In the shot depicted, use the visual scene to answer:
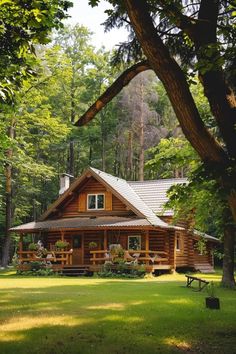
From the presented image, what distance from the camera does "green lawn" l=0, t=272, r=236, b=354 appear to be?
23.3ft

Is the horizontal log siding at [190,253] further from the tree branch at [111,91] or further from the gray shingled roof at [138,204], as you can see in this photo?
the tree branch at [111,91]

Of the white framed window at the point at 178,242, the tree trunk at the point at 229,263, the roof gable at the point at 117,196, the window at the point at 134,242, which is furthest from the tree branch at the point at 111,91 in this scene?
the white framed window at the point at 178,242

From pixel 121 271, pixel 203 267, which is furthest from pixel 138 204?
pixel 203 267

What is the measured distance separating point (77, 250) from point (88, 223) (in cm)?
325

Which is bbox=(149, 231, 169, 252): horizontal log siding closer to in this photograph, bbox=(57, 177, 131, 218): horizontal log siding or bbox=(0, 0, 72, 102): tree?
bbox=(57, 177, 131, 218): horizontal log siding

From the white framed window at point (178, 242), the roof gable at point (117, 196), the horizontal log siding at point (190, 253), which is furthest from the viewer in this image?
the horizontal log siding at point (190, 253)

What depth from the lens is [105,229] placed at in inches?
1045

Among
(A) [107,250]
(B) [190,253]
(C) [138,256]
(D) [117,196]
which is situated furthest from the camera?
(B) [190,253]

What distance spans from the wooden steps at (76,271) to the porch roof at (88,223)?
2.25 meters

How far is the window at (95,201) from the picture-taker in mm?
29734

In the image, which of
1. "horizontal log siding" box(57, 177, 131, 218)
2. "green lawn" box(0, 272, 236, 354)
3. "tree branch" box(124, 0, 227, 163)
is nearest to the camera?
"tree branch" box(124, 0, 227, 163)

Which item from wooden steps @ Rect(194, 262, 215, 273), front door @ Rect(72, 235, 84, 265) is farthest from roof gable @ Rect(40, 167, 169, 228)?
wooden steps @ Rect(194, 262, 215, 273)

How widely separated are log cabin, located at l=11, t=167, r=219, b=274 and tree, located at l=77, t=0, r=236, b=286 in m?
18.6

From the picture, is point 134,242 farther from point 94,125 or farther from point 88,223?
point 94,125
